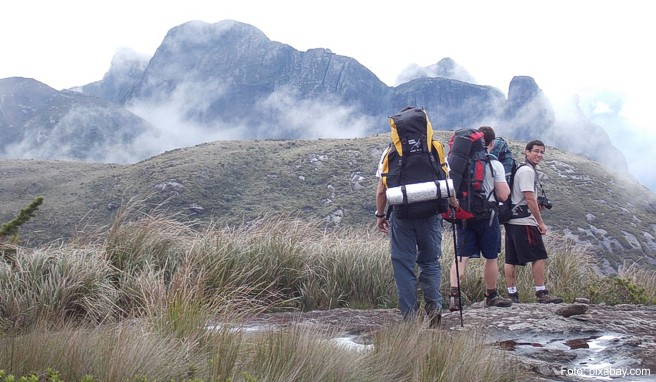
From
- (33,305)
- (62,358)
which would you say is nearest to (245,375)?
(62,358)

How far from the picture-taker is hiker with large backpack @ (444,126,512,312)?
6012mm

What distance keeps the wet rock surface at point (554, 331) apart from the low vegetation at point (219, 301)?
494 millimetres

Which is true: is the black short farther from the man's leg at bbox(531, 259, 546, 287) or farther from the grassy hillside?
the grassy hillside

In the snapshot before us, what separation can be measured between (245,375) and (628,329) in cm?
391

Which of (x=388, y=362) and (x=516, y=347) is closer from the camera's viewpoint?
(x=388, y=362)

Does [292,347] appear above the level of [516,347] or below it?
above

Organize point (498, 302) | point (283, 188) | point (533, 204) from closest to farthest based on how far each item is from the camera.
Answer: point (498, 302)
point (533, 204)
point (283, 188)

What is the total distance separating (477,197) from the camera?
241 inches

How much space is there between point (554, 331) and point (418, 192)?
1744 mm

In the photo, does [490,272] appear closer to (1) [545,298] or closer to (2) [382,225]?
(1) [545,298]

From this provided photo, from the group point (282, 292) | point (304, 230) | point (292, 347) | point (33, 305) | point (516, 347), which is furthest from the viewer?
point (304, 230)

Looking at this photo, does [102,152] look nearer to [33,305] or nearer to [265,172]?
[265,172]

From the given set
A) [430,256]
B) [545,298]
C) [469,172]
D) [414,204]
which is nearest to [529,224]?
[545,298]

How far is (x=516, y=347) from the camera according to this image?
15.6ft
